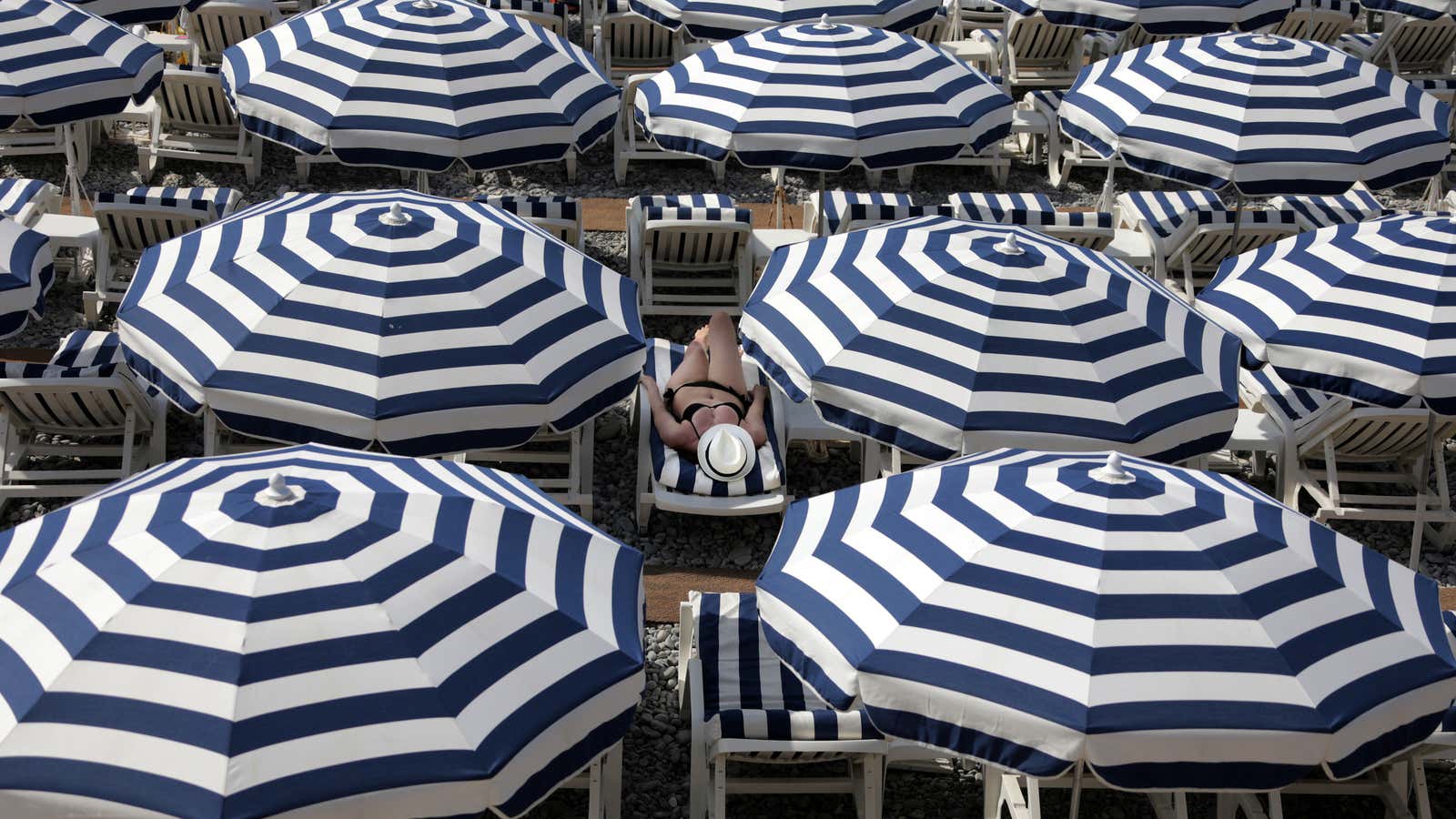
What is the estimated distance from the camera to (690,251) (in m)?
9.96

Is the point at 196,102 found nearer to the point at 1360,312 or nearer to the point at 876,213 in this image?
the point at 876,213

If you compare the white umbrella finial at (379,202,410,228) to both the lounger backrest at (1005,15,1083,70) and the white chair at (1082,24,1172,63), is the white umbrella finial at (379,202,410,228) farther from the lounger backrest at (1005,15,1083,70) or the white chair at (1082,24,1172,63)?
the white chair at (1082,24,1172,63)

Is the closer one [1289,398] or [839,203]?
[1289,398]

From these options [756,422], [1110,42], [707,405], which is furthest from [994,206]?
[1110,42]

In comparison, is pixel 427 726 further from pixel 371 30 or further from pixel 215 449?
pixel 371 30

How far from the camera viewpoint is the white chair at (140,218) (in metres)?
9.27

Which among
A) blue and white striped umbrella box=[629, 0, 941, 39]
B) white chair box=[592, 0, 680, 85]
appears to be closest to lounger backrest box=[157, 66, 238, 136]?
white chair box=[592, 0, 680, 85]

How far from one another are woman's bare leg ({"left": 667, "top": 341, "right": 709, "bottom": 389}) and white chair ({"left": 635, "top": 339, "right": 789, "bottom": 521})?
0.29 meters

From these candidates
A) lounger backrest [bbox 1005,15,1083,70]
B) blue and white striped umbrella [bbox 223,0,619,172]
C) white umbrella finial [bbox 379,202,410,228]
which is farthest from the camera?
lounger backrest [bbox 1005,15,1083,70]

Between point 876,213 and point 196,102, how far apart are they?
17.8 feet

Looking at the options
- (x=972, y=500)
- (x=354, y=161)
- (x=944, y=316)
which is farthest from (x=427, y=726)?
(x=354, y=161)

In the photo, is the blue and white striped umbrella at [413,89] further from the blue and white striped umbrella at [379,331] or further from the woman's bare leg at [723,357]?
the blue and white striped umbrella at [379,331]

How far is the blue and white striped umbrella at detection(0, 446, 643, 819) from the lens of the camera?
424 centimetres

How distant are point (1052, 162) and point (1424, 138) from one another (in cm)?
329
